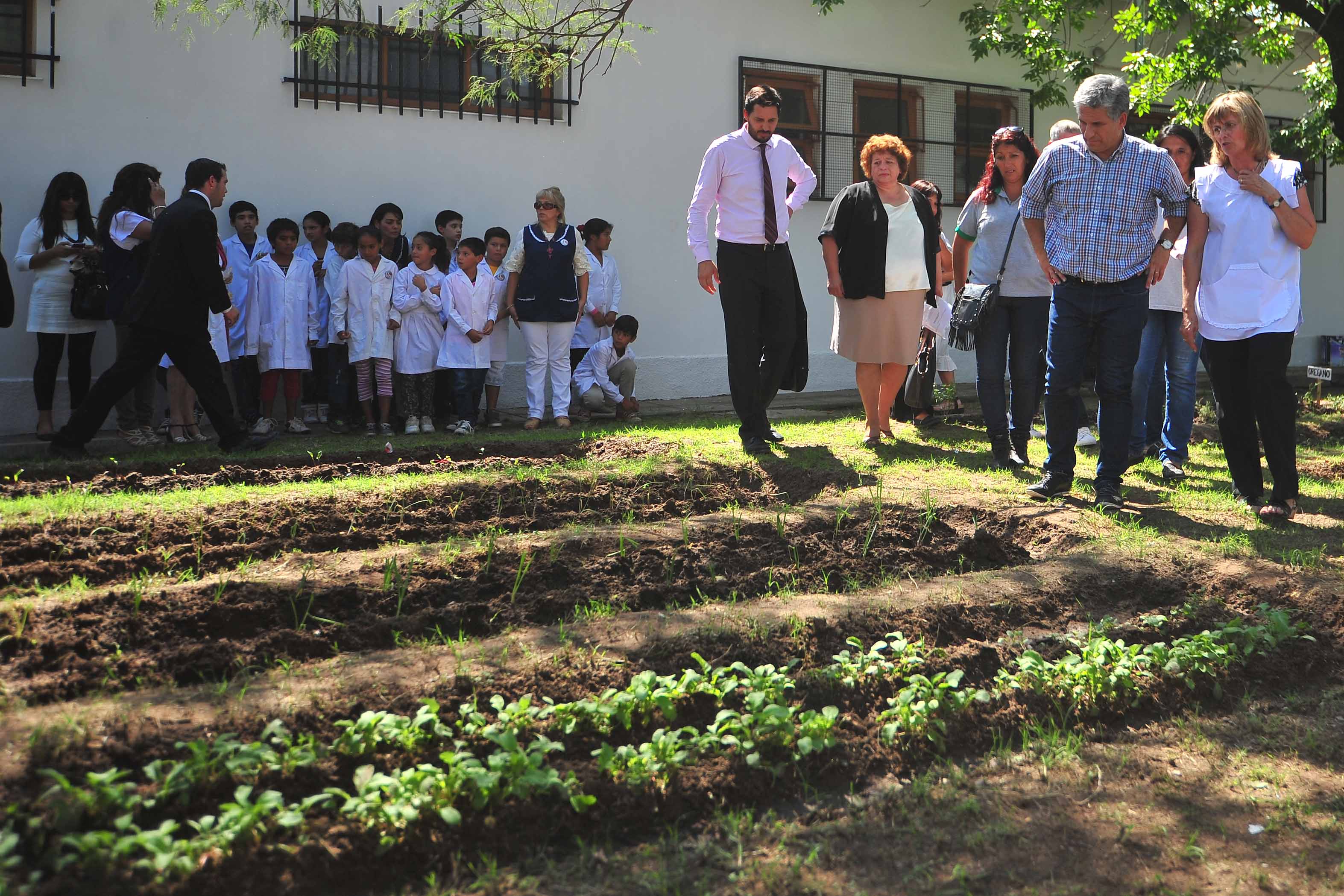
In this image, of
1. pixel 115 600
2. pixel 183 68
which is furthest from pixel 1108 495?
pixel 183 68

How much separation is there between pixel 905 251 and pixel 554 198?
2986 millimetres

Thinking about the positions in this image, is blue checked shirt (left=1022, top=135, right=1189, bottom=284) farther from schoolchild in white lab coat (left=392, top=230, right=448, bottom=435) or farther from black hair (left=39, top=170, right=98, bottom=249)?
black hair (left=39, top=170, right=98, bottom=249)

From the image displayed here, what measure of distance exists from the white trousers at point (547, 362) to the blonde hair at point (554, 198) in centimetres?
86

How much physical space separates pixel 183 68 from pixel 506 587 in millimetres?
6956

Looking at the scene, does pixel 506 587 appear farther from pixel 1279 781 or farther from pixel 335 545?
pixel 1279 781

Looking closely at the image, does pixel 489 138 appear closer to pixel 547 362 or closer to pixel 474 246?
pixel 474 246

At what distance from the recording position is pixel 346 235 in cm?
909

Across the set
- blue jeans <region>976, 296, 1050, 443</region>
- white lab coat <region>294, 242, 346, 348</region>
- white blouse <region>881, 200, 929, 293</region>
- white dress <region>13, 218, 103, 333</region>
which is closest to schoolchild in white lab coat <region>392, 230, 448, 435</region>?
white lab coat <region>294, 242, 346, 348</region>

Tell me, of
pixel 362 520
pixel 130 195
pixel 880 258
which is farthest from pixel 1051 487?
pixel 130 195

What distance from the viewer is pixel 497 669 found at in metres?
3.40

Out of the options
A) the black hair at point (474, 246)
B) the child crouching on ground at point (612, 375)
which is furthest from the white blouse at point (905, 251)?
the black hair at point (474, 246)

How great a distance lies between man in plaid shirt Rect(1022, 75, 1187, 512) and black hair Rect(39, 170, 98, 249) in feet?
20.8

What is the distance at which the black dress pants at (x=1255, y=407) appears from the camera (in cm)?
560

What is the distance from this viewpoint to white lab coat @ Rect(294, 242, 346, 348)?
8.91 meters
